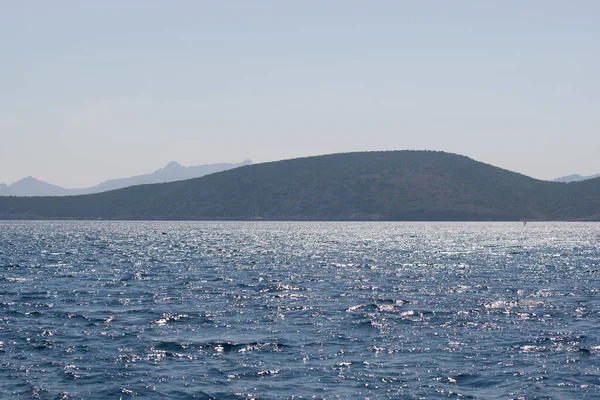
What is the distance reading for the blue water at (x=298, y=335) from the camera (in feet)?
87.2

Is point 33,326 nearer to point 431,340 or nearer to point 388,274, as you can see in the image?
point 431,340

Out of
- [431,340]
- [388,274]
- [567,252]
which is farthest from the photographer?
[567,252]

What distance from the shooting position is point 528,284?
6128 centimetres

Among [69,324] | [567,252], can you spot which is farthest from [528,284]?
[567,252]

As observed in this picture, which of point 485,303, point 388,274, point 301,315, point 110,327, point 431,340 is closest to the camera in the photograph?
point 431,340

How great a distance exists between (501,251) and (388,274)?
48.6 meters

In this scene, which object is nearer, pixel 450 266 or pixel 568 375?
pixel 568 375

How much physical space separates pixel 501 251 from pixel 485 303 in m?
68.5

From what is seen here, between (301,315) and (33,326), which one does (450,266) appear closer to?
(301,315)

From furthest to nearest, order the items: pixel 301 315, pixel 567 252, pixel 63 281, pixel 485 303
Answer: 1. pixel 567 252
2. pixel 63 281
3. pixel 485 303
4. pixel 301 315

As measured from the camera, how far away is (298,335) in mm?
36094

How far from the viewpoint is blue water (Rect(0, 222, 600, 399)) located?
2659cm

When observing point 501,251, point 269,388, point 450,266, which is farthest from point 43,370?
point 501,251

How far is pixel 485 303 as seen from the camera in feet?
157
